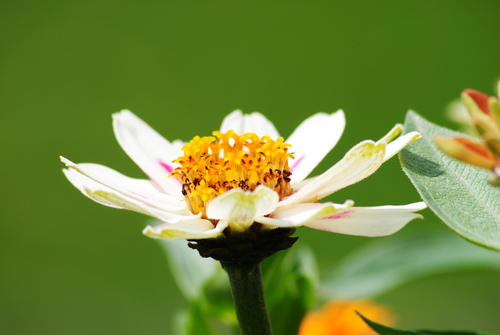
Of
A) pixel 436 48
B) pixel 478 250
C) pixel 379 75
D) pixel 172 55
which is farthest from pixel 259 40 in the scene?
pixel 478 250

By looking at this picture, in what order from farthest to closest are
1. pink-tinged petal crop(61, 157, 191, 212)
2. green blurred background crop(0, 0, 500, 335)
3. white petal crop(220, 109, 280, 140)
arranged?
green blurred background crop(0, 0, 500, 335) → white petal crop(220, 109, 280, 140) → pink-tinged petal crop(61, 157, 191, 212)

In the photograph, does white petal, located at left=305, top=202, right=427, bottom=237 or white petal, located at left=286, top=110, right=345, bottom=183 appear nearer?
white petal, located at left=305, top=202, right=427, bottom=237

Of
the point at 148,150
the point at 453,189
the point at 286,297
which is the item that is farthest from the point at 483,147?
the point at 148,150

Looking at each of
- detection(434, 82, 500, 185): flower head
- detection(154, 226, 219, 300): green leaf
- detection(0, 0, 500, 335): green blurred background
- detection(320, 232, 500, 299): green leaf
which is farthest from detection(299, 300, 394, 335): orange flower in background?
detection(0, 0, 500, 335): green blurred background

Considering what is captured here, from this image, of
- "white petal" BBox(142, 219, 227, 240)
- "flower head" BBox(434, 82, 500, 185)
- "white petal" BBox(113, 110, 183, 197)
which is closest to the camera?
"flower head" BBox(434, 82, 500, 185)

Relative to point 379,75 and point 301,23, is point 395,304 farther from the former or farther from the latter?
point 301,23

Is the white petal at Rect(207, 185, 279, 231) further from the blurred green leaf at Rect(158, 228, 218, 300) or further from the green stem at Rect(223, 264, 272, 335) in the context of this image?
the blurred green leaf at Rect(158, 228, 218, 300)
